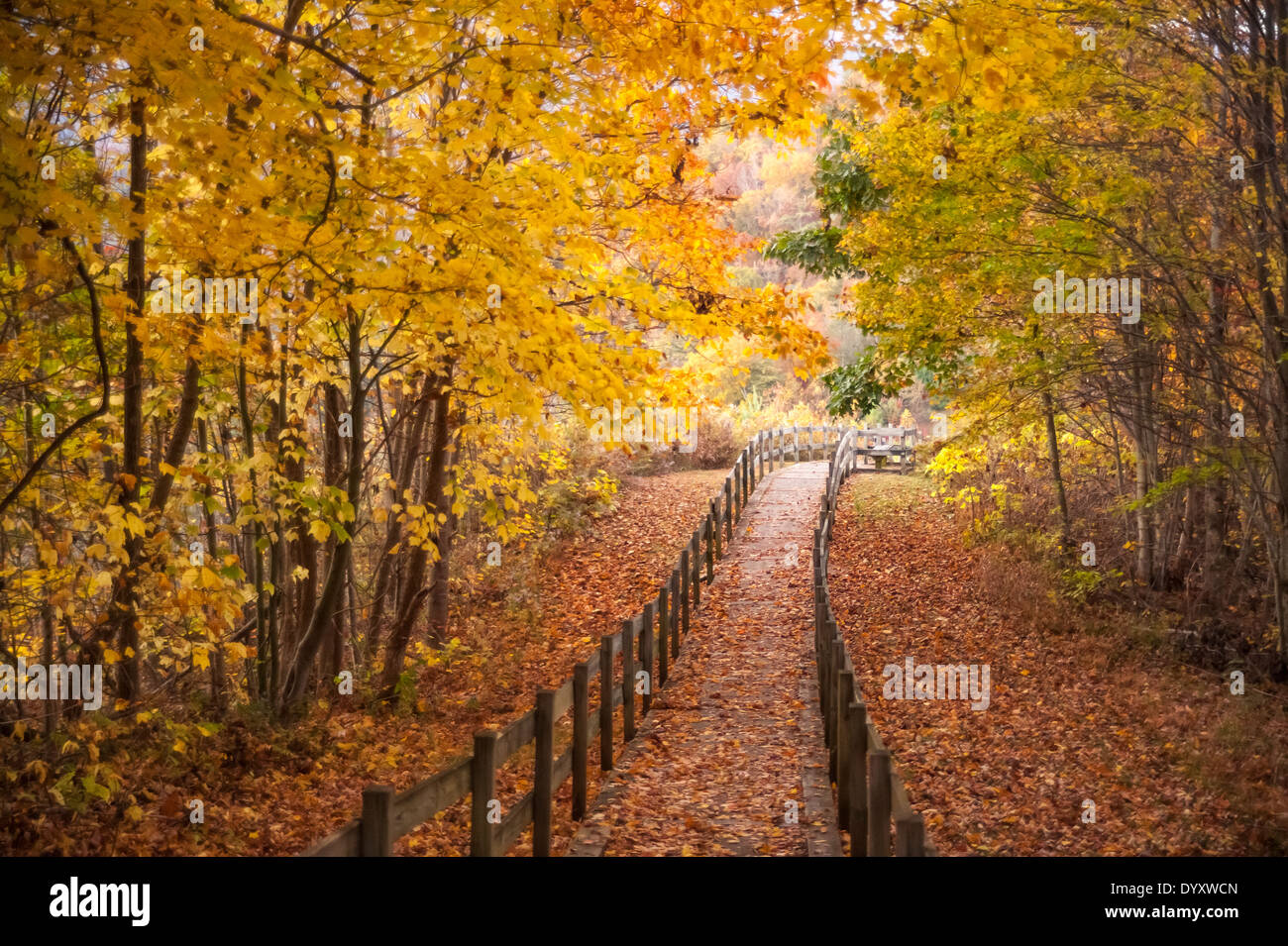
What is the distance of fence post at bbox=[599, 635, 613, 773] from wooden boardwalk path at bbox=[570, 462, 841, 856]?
0.19 metres

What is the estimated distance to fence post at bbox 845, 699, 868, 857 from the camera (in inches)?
226

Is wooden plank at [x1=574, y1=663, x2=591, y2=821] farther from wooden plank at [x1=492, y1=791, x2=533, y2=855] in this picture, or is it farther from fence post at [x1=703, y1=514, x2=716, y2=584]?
fence post at [x1=703, y1=514, x2=716, y2=584]

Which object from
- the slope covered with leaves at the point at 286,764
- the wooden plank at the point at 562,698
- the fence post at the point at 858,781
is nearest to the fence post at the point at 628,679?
the slope covered with leaves at the point at 286,764

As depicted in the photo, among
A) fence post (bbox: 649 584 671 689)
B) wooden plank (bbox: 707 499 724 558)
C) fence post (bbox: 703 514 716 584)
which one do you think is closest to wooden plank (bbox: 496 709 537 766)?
fence post (bbox: 649 584 671 689)

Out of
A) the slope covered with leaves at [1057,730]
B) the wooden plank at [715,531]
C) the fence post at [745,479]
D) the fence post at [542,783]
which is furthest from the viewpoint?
the fence post at [745,479]

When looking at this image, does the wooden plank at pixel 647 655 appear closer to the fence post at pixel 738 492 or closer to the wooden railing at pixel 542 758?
the wooden railing at pixel 542 758

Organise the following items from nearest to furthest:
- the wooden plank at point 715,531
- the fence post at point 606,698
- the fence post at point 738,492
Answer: the fence post at point 606,698, the wooden plank at point 715,531, the fence post at point 738,492

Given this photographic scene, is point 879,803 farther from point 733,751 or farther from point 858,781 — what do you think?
point 733,751

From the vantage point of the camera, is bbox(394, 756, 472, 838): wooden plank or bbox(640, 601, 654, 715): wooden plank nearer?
bbox(394, 756, 472, 838): wooden plank

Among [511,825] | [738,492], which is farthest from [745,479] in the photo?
[511,825]

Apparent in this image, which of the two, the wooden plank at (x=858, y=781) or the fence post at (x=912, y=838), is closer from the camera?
the fence post at (x=912, y=838)

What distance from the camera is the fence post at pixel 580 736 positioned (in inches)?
284

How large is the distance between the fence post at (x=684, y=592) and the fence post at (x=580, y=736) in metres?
6.60

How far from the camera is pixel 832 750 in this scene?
8320mm
